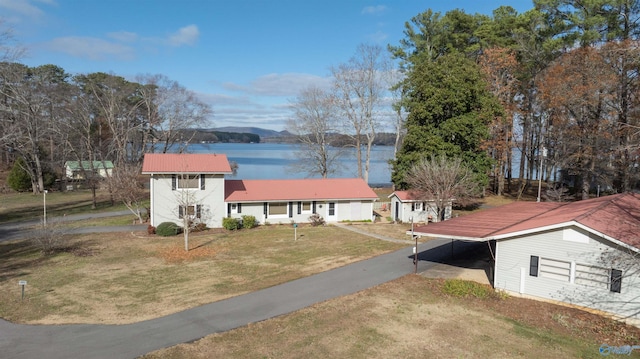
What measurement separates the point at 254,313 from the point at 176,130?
3913cm

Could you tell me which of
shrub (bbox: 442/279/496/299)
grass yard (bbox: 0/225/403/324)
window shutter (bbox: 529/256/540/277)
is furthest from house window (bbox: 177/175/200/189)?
window shutter (bbox: 529/256/540/277)

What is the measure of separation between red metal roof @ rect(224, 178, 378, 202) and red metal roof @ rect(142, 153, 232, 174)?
7.67 ft

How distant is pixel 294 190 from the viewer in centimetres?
3294

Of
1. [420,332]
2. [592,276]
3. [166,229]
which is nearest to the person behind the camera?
[420,332]

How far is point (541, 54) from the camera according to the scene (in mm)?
38625

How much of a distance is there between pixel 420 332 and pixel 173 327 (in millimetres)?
8012

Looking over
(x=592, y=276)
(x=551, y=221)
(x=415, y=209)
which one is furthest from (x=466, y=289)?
(x=415, y=209)

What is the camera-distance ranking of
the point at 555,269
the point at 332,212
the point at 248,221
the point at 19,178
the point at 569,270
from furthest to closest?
the point at 19,178 < the point at 332,212 < the point at 248,221 < the point at 555,269 < the point at 569,270

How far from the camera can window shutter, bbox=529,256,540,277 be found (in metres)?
16.0

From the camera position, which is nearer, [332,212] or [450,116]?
[332,212]

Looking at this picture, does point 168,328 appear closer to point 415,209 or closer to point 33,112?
point 415,209

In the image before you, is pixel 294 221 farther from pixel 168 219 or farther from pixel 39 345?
pixel 39 345

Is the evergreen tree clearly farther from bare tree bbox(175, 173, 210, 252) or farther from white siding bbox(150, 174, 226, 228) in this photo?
bare tree bbox(175, 173, 210, 252)

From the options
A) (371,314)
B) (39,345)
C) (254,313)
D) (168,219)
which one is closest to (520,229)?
(371,314)
